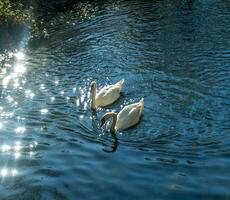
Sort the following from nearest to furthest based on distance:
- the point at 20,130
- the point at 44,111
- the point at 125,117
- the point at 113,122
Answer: the point at 113,122 < the point at 20,130 < the point at 125,117 < the point at 44,111

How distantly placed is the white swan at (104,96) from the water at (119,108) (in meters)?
0.27

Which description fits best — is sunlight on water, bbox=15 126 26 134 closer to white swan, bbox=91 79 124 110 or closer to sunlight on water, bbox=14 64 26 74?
white swan, bbox=91 79 124 110

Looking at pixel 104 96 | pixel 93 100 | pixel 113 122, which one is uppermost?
pixel 104 96

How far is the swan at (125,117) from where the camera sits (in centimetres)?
1628

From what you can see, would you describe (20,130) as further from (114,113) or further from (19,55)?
(19,55)

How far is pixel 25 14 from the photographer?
31500 millimetres

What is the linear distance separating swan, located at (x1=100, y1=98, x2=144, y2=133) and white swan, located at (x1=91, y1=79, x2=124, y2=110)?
4.95ft

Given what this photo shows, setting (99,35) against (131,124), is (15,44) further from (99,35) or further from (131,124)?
(131,124)

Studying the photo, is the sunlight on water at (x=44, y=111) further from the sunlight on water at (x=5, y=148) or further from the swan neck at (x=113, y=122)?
the swan neck at (x=113, y=122)

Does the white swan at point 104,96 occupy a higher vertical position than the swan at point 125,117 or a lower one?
higher

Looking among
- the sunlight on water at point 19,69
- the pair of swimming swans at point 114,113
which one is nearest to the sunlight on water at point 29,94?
the pair of swimming swans at point 114,113

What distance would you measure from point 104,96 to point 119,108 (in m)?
0.73

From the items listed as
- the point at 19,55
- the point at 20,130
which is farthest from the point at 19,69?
the point at 20,130

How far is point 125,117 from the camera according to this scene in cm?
1672
